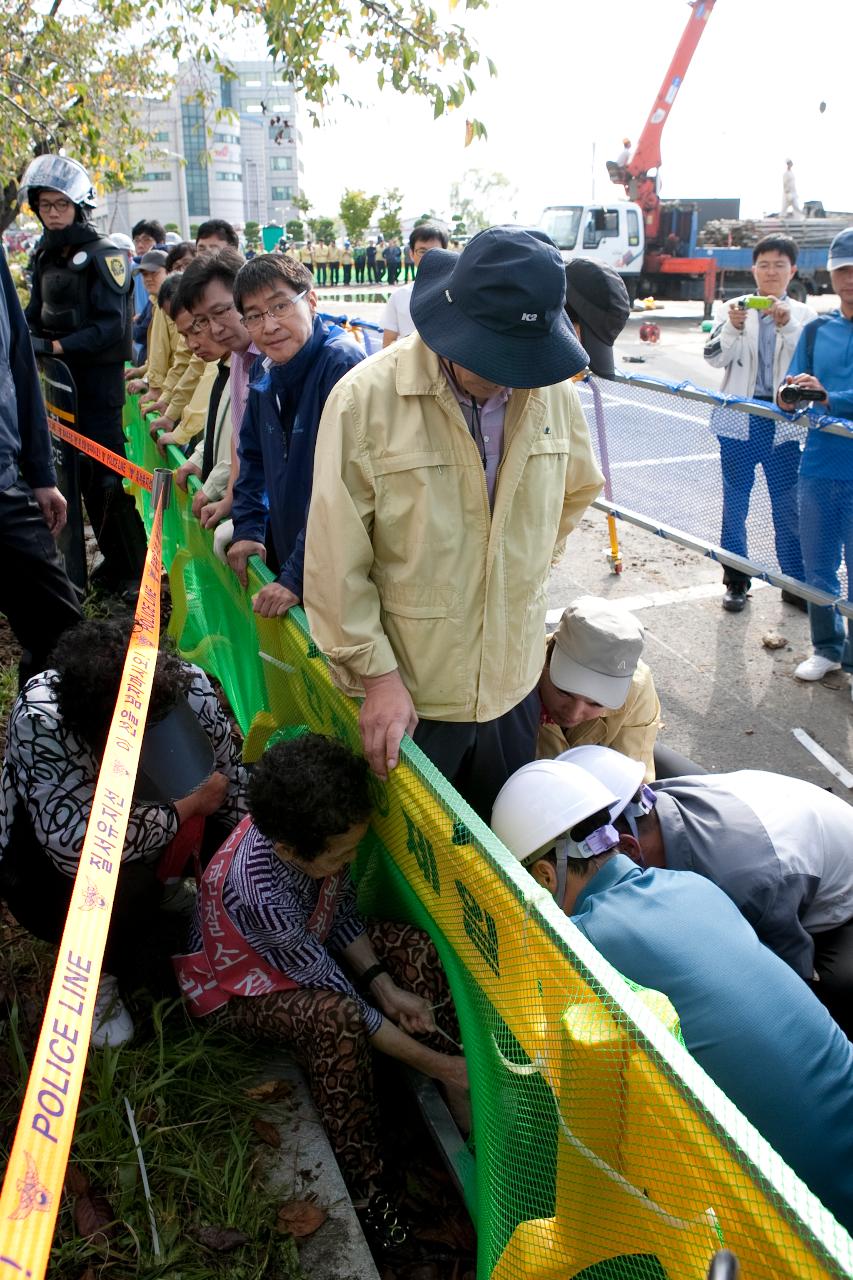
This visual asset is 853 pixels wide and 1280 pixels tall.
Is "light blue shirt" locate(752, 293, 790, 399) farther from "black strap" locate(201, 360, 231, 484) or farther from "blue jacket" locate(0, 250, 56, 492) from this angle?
"blue jacket" locate(0, 250, 56, 492)

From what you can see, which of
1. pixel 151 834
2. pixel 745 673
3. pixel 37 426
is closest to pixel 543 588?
pixel 151 834

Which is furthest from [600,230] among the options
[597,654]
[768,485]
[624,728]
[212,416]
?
[597,654]

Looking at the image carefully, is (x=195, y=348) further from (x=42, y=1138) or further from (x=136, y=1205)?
(x=42, y=1138)

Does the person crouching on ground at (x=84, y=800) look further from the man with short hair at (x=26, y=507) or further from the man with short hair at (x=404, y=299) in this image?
the man with short hair at (x=404, y=299)

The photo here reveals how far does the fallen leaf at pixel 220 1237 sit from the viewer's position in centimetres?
203

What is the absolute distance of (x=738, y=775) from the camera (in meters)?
2.36

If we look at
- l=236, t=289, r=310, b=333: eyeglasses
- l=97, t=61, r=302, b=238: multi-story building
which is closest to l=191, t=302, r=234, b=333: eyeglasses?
l=236, t=289, r=310, b=333: eyeglasses

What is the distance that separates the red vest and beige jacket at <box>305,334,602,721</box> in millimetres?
559

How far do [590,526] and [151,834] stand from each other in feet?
18.7

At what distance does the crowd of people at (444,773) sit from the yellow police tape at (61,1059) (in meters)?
0.51

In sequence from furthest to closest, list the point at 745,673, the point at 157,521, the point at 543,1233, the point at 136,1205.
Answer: the point at 745,673 < the point at 157,521 < the point at 136,1205 < the point at 543,1233

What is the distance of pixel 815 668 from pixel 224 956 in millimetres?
3695

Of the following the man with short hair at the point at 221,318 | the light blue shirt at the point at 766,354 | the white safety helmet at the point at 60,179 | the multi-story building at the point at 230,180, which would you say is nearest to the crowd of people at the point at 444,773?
the man with short hair at the point at 221,318

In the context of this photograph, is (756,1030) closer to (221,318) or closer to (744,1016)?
(744,1016)
